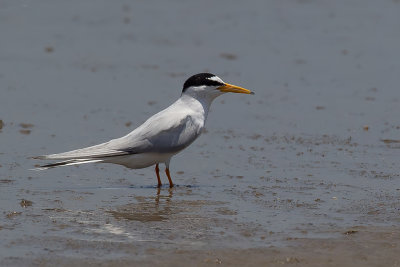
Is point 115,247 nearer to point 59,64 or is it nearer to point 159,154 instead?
point 159,154

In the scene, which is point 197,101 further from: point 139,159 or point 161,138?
point 139,159

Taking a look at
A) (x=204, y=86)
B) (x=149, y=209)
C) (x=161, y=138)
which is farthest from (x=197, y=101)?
(x=149, y=209)

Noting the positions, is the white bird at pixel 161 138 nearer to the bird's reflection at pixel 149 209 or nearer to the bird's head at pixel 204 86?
the bird's head at pixel 204 86

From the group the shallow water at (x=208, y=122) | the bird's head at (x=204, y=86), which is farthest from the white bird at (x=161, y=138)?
the shallow water at (x=208, y=122)

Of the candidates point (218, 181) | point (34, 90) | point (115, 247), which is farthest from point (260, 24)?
point (115, 247)

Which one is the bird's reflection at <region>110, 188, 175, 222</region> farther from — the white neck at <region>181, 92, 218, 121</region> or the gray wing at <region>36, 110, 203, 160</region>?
the white neck at <region>181, 92, 218, 121</region>

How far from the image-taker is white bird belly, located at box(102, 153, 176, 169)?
25.9 feet

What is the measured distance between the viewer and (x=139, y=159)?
7.95m

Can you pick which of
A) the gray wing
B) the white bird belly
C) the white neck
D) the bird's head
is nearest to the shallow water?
the white bird belly

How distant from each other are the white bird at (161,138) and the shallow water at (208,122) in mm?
269

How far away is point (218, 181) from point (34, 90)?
12.9 ft

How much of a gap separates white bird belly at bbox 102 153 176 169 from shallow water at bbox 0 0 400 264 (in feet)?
0.68

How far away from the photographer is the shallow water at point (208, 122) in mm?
6613

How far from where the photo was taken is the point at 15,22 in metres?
14.9
